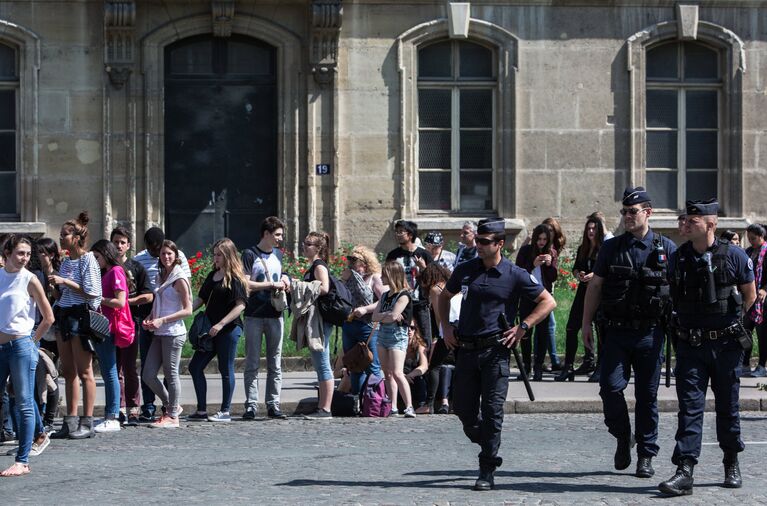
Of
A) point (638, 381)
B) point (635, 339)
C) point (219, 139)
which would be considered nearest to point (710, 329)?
point (635, 339)

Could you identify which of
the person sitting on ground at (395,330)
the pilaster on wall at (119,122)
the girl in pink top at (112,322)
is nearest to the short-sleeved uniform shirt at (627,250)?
the person sitting on ground at (395,330)

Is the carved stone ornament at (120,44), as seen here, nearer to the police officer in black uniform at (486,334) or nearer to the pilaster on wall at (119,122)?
the pilaster on wall at (119,122)

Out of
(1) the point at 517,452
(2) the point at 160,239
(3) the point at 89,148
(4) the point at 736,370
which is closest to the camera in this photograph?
(4) the point at 736,370

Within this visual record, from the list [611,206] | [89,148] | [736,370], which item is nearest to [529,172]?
[611,206]

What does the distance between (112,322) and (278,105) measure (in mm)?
9167

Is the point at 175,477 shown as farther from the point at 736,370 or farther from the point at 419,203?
the point at 419,203

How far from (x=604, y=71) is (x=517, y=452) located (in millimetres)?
11670

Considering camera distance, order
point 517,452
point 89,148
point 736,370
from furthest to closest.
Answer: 1. point 89,148
2. point 517,452
3. point 736,370

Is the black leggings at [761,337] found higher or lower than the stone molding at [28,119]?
lower

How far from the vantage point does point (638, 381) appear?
10.7 m

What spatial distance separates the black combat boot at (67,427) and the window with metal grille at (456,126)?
1035 cm

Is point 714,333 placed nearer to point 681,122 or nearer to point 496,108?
point 496,108

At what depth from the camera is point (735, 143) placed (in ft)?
76.1

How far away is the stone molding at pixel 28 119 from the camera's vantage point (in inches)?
852
